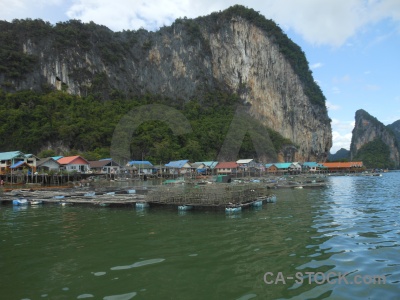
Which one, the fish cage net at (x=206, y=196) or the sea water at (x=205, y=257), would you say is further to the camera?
Answer: the fish cage net at (x=206, y=196)

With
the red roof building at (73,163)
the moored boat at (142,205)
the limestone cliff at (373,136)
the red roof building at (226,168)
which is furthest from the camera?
the limestone cliff at (373,136)

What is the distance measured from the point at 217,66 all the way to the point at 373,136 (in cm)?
12053

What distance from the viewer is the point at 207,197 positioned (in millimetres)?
20359

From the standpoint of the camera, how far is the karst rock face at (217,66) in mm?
108500

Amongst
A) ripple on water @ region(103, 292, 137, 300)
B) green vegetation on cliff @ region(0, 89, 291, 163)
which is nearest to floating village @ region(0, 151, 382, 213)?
green vegetation on cliff @ region(0, 89, 291, 163)

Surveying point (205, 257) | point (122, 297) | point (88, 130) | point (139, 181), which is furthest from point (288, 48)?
point (122, 297)

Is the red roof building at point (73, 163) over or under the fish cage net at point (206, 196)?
over

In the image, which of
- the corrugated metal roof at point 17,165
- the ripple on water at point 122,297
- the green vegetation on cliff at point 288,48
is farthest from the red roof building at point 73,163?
the green vegetation on cliff at point 288,48

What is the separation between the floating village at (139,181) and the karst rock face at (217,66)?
2461cm

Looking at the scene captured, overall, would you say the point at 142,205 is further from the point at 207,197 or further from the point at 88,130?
the point at 88,130

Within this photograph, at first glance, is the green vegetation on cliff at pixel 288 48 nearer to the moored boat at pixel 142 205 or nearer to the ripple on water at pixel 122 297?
the moored boat at pixel 142 205

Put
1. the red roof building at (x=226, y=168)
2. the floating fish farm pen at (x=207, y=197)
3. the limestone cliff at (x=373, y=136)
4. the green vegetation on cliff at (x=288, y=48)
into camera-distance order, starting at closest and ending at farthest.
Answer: the floating fish farm pen at (x=207, y=197), the red roof building at (x=226, y=168), the green vegetation on cliff at (x=288, y=48), the limestone cliff at (x=373, y=136)

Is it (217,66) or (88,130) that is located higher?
(217,66)

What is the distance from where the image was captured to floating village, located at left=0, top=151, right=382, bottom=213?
21281mm
